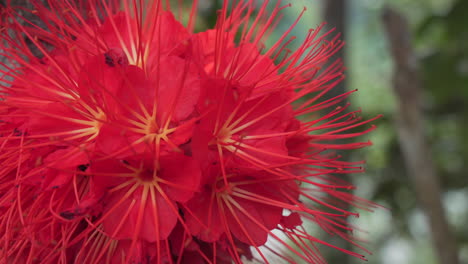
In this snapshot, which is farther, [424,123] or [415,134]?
[424,123]

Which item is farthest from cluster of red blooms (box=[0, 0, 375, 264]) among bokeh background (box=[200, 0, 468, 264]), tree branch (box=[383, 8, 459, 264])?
tree branch (box=[383, 8, 459, 264])

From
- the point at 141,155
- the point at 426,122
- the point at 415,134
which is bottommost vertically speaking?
the point at 141,155

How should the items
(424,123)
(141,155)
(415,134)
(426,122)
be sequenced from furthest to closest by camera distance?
1. (426,122)
2. (424,123)
3. (415,134)
4. (141,155)

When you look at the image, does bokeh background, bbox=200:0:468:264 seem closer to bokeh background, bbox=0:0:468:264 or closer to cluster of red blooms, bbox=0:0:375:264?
bokeh background, bbox=0:0:468:264

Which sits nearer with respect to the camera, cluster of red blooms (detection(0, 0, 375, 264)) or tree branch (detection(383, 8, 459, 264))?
cluster of red blooms (detection(0, 0, 375, 264))

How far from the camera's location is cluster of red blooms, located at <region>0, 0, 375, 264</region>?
2.34ft

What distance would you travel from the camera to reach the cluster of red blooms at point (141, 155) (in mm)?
714

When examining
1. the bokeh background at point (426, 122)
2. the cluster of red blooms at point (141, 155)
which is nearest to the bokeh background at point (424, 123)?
the bokeh background at point (426, 122)

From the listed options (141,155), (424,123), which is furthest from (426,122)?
(141,155)

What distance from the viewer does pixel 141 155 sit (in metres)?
0.70

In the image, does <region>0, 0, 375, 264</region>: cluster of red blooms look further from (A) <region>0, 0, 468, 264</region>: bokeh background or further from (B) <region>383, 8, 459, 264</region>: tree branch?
(B) <region>383, 8, 459, 264</region>: tree branch

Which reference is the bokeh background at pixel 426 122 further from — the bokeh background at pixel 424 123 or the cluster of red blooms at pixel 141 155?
the cluster of red blooms at pixel 141 155

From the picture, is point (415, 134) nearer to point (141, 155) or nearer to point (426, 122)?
point (426, 122)

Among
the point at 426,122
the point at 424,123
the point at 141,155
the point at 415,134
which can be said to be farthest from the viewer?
the point at 426,122
